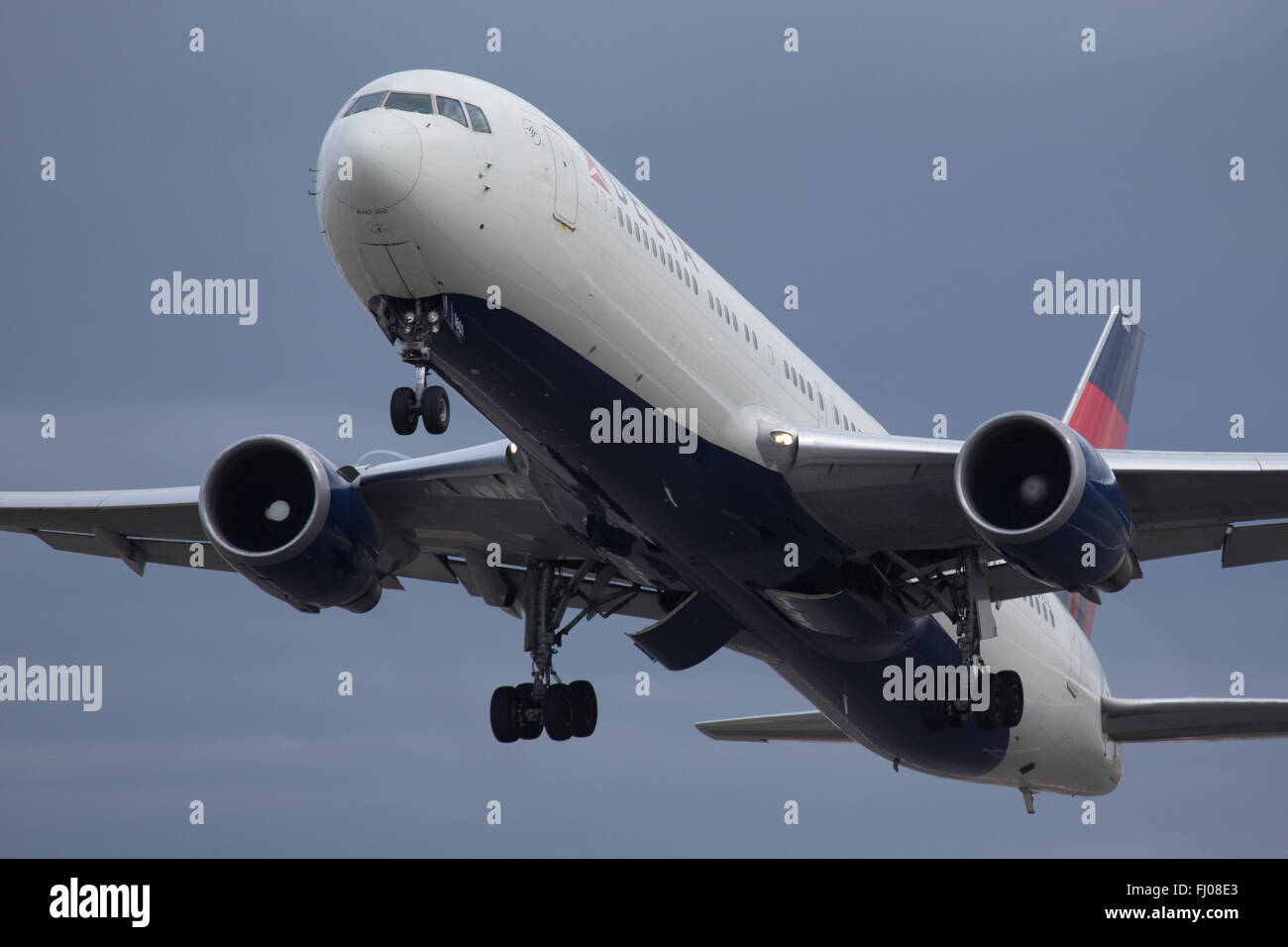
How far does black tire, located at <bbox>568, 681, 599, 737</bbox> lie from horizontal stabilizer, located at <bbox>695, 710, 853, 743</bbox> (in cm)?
765

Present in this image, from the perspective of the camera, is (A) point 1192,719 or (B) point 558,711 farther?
(A) point 1192,719

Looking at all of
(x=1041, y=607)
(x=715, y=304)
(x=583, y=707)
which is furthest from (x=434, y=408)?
(x=1041, y=607)

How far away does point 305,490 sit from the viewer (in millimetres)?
25328

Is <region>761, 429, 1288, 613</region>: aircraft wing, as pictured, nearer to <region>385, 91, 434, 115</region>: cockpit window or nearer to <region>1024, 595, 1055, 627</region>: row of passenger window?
<region>1024, 595, 1055, 627</region>: row of passenger window

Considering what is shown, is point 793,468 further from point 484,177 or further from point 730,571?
point 484,177

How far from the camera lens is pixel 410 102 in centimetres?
1962

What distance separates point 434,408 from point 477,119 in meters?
3.39

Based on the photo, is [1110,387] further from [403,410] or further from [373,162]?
[373,162]

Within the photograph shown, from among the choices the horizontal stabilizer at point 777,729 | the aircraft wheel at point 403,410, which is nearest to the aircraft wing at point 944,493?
the aircraft wheel at point 403,410

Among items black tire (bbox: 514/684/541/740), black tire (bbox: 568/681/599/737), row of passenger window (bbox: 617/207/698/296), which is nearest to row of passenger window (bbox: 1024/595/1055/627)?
black tire (bbox: 568/681/599/737)

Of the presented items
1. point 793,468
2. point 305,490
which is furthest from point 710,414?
point 305,490

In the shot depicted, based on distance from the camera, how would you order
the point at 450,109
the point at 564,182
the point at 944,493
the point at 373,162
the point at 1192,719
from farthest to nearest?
the point at 1192,719, the point at 944,493, the point at 564,182, the point at 450,109, the point at 373,162

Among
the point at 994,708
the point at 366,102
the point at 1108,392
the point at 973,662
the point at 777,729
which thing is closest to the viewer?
the point at 366,102

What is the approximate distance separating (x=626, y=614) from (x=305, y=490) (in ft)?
23.6
